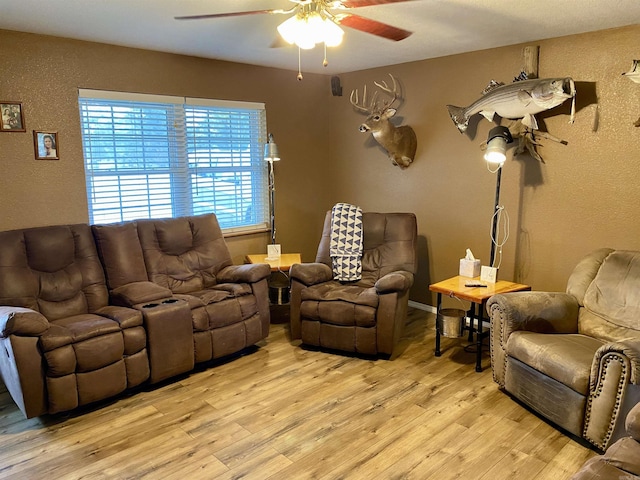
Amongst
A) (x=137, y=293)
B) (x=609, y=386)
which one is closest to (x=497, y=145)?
(x=609, y=386)

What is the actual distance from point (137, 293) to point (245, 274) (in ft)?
2.65

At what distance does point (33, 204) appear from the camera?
3525mm

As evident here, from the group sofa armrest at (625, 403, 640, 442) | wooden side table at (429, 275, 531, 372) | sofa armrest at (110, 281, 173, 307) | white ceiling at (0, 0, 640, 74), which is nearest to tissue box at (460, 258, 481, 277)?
wooden side table at (429, 275, 531, 372)

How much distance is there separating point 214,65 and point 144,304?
2.26m

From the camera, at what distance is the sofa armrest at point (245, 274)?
3826 millimetres

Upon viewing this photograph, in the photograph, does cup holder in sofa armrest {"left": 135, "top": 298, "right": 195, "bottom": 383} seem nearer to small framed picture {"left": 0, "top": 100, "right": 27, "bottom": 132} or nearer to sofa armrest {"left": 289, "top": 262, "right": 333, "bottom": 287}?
sofa armrest {"left": 289, "top": 262, "right": 333, "bottom": 287}

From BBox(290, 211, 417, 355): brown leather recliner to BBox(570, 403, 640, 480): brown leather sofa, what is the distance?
1819 mm

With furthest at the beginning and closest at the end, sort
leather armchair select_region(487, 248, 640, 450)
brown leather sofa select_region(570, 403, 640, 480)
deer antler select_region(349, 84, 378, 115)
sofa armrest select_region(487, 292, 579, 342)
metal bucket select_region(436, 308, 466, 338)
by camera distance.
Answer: deer antler select_region(349, 84, 378, 115), metal bucket select_region(436, 308, 466, 338), sofa armrest select_region(487, 292, 579, 342), leather armchair select_region(487, 248, 640, 450), brown leather sofa select_region(570, 403, 640, 480)

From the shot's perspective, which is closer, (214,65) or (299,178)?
(214,65)

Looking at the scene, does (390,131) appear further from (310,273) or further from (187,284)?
(187,284)

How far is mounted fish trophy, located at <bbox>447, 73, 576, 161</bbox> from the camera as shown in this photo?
330 cm

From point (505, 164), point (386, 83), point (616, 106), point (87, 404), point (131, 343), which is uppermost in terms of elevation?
point (386, 83)

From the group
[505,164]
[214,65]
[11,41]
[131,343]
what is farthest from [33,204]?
[505,164]

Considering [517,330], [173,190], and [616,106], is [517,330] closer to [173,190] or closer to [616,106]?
[616,106]
